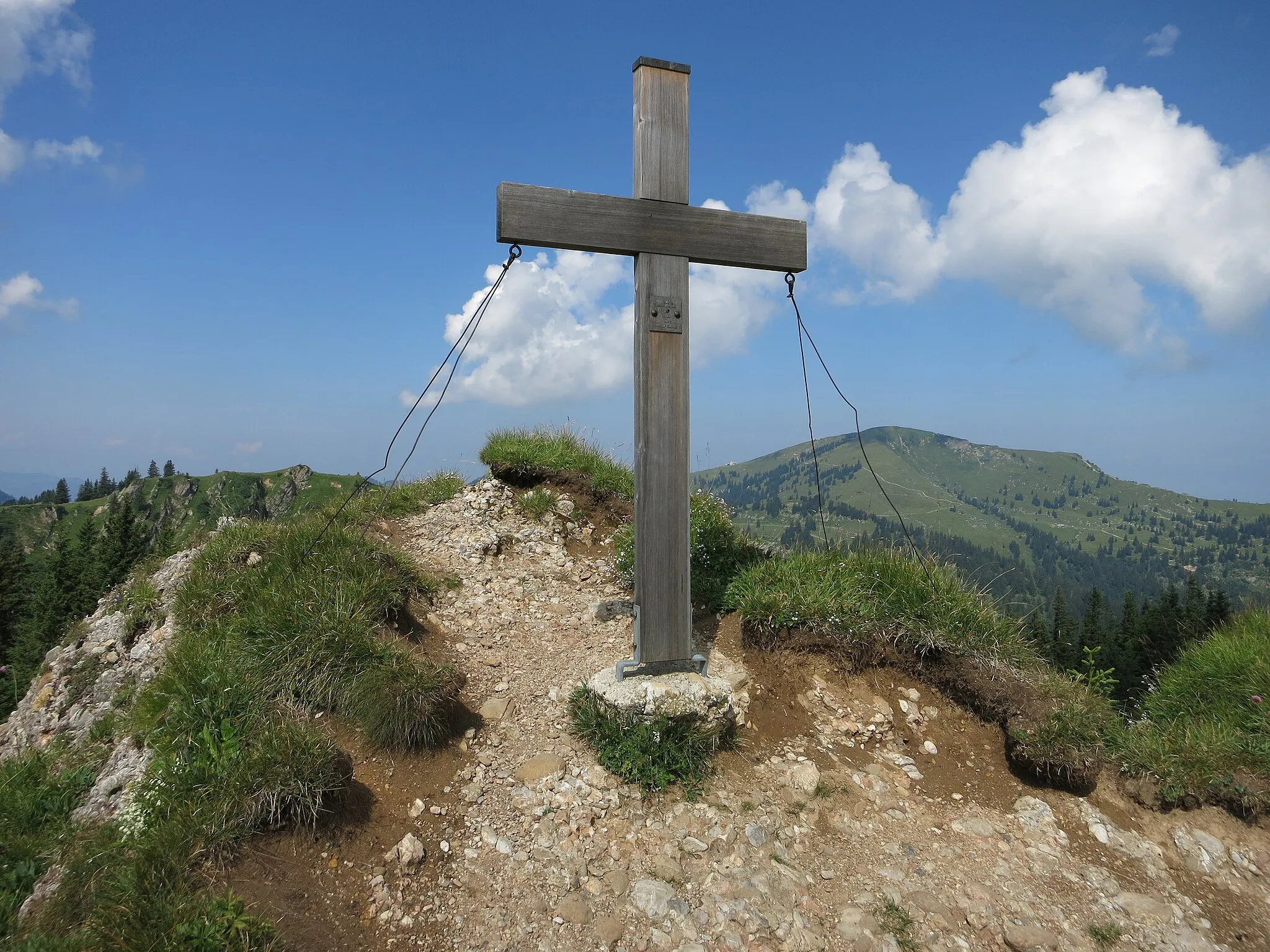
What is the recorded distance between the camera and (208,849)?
3.94 meters

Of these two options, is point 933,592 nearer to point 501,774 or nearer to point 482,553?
point 501,774

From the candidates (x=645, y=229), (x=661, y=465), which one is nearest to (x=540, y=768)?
(x=661, y=465)

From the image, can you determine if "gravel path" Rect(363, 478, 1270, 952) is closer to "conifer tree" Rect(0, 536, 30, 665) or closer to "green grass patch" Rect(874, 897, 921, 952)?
"green grass patch" Rect(874, 897, 921, 952)

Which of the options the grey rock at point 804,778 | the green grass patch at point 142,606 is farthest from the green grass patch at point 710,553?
the green grass patch at point 142,606

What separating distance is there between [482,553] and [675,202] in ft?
18.9

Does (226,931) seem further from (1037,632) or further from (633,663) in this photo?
(1037,632)

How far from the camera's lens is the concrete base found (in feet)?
18.5

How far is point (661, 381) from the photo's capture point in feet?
19.4

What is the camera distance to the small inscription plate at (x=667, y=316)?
5.91 m

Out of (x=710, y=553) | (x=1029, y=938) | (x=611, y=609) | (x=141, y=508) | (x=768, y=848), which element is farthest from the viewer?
(x=141, y=508)

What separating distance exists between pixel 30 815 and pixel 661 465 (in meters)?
6.07

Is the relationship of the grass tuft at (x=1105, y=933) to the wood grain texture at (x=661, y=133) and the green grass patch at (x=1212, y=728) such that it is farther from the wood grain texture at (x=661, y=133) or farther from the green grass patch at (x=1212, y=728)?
the wood grain texture at (x=661, y=133)

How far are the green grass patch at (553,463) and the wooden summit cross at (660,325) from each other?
5060 millimetres

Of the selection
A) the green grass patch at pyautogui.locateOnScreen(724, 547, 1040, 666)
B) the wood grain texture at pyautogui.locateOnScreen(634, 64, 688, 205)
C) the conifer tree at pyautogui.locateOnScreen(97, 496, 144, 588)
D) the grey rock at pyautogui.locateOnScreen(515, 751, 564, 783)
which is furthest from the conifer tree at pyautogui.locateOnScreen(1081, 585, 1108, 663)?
the conifer tree at pyautogui.locateOnScreen(97, 496, 144, 588)
